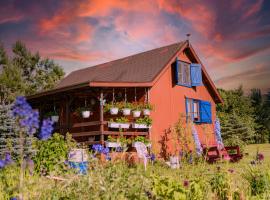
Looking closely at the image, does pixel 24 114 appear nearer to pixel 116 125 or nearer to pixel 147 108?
pixel 116 125

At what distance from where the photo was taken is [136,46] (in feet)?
76.1

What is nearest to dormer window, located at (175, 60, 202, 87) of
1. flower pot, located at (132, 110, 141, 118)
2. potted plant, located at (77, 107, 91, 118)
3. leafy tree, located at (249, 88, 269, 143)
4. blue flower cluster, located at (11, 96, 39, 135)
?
flower pot, located at (132, 110, 141, 118)

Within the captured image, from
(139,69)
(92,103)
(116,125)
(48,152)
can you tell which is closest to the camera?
(48,152)

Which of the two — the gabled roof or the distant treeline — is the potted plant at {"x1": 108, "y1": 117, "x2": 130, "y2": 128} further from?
the distant treeline

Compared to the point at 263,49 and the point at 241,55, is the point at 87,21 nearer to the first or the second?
the point at 241,55

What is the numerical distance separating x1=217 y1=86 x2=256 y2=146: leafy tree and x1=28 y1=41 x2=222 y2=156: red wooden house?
8081 mm

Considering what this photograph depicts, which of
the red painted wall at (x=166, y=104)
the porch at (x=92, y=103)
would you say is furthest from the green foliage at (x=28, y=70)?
the red painted wall at (x=166, y=104)

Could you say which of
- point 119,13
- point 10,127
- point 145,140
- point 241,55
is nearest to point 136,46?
point 119,13

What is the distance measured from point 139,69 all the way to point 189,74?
2407 millimetres

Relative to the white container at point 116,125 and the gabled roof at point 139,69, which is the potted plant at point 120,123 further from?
the gabled roof at point 139,69

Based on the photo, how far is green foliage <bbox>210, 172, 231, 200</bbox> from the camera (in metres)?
5.44

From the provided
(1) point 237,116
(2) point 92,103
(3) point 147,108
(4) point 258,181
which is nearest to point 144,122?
(3) point 147,108

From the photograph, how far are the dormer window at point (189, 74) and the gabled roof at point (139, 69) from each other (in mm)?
580

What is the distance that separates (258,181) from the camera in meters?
5.80
